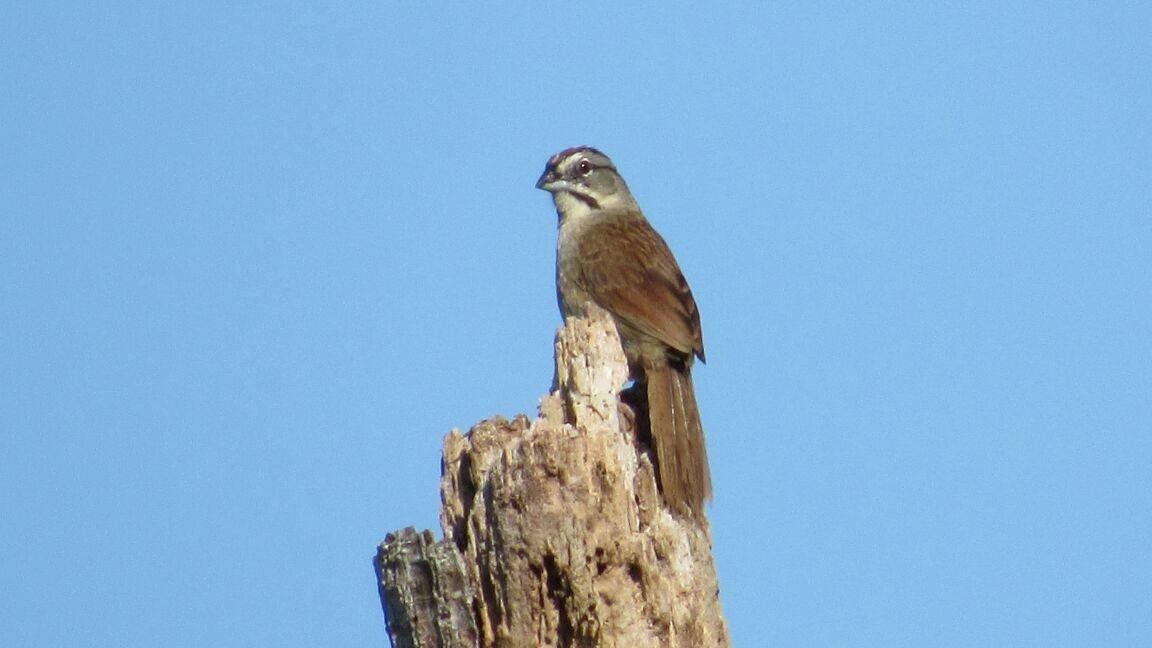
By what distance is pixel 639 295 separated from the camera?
388 inches

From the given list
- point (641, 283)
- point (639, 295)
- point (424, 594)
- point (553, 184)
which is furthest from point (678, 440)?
point (553, 184)

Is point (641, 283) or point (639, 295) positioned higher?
point (641, 283)

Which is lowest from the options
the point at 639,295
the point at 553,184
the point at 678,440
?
the point at 678,440

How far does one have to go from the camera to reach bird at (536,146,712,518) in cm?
820

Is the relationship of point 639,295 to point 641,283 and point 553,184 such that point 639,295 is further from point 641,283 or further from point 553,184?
point 553,184

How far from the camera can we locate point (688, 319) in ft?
31.9

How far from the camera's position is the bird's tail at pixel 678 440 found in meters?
7.78

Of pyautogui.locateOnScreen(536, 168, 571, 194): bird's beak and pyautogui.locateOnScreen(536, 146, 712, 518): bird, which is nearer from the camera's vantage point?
pyautogui.locateOnScreen(536, 146, 712, 518): bird

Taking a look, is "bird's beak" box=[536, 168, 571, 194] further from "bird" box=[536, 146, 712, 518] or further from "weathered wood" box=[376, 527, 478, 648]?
"weathered wood" box=[376, 527, 478, 648]

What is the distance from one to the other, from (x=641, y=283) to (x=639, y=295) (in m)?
0.18

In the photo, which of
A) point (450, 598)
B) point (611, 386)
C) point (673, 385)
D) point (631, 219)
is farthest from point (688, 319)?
point (450, 598)

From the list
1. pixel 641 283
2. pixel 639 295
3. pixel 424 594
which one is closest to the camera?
pixel 424 594

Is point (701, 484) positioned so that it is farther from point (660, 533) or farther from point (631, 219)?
point (631, 219)

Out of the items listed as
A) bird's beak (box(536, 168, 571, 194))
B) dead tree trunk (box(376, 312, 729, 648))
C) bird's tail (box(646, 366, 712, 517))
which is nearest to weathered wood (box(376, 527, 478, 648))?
dead tree trunk (box(376, 312, 729, 648))
